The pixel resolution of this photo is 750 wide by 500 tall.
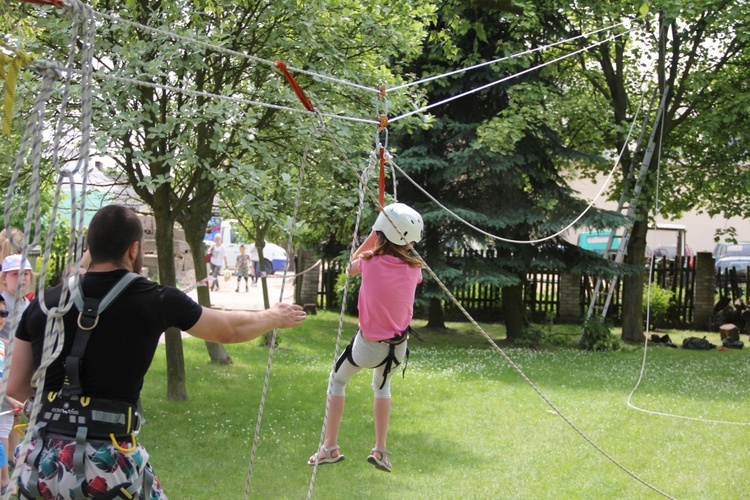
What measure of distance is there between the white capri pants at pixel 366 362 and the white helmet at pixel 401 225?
0.64 m

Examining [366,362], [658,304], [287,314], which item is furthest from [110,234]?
[658,304]

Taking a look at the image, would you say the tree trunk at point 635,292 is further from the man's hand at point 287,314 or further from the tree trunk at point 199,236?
the man's hand at point 287,314

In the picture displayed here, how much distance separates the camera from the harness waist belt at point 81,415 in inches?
117

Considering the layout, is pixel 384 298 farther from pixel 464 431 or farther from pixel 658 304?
pixel 658 304

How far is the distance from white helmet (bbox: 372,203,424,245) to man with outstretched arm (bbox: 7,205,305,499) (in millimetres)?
2040

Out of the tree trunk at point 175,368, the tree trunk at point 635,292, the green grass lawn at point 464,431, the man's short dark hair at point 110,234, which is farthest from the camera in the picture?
the tree trunk at point 635,292

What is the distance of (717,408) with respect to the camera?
988 centimetres

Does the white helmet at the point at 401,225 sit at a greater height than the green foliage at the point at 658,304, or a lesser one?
greater

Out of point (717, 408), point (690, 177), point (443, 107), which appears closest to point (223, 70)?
point (717, 408)

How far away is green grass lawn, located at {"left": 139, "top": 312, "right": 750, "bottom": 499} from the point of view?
6602mm

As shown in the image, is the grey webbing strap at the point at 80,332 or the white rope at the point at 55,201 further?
the grey webbing strap at the point at 80,332

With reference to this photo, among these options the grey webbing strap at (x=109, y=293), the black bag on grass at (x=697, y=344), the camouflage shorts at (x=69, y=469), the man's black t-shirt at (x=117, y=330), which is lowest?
the black bag on grass at (x=697, y=344)

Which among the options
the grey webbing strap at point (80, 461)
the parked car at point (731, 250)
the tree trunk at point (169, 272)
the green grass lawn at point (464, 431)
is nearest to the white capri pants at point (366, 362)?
the green grass lawn at point (464, 431)

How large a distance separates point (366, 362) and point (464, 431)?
3.52m
